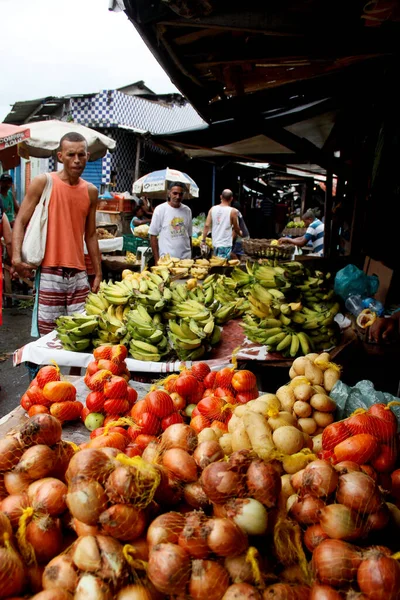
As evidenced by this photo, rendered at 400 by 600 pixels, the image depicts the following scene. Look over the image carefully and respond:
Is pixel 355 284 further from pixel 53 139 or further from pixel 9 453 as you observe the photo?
pixel 53 139

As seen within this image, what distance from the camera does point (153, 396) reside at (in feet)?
7.57

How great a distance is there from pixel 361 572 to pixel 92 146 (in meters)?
8.93

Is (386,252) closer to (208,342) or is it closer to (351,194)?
(351,194)

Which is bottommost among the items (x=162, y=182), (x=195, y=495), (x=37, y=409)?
(x=37, y=409)

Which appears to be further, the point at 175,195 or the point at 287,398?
the point at 175,195

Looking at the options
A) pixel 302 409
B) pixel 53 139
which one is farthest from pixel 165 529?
pixel 53 139

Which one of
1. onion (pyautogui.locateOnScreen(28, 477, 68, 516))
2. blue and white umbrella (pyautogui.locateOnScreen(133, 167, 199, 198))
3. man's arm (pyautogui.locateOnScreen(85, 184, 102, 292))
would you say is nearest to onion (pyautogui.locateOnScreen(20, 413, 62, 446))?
onion (pyautogui.locateOnScreen(28, 477, 68, 516))

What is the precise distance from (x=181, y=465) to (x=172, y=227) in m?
6.18

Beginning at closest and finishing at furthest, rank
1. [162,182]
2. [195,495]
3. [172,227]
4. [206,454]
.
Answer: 1. [195,495]
2. [206,454]
3. [172,227]
4. [162,182]

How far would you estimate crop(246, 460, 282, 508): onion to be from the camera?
1.27 meters

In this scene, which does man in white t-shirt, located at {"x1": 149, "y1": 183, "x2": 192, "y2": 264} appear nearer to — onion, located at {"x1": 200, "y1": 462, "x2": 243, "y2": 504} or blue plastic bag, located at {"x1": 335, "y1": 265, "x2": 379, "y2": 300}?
blue plastic bag, located at {"x1": 335, "y1": 265, "x2": 379, "y2": 300}

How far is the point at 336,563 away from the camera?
111cm

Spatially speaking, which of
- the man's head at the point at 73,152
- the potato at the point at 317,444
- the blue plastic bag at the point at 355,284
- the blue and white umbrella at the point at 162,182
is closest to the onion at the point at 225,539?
the potato at the point at 317,444

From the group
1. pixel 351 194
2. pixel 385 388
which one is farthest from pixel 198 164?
pixel 385 388
